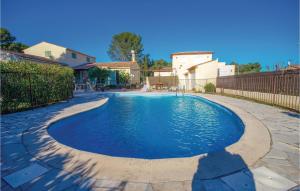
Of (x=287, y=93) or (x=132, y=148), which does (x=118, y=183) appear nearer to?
(x=132, y=148)

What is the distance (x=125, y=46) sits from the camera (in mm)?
43875

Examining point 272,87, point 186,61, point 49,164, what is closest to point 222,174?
point 49,164

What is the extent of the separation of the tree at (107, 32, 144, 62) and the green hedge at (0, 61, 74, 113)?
116 ft

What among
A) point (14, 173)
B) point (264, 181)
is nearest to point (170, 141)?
point (264, 181)

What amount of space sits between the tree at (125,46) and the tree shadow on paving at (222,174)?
43514mm

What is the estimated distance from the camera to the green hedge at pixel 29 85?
6.99m

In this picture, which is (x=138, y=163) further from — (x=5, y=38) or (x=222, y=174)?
(x=5, y=38)

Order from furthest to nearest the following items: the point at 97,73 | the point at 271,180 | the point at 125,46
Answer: the point at 125,46, the point at 97,73, the point at 271,180

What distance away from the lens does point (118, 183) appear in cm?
213

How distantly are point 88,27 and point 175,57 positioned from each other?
16544mm

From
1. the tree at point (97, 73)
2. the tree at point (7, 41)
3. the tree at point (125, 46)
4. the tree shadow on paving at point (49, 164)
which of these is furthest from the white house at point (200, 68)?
the tree at point (7, 41)

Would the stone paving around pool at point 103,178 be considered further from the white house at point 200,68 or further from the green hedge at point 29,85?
the white house at point 200,68

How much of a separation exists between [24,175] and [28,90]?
7.27m

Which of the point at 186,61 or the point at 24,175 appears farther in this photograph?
the point at 186,61
